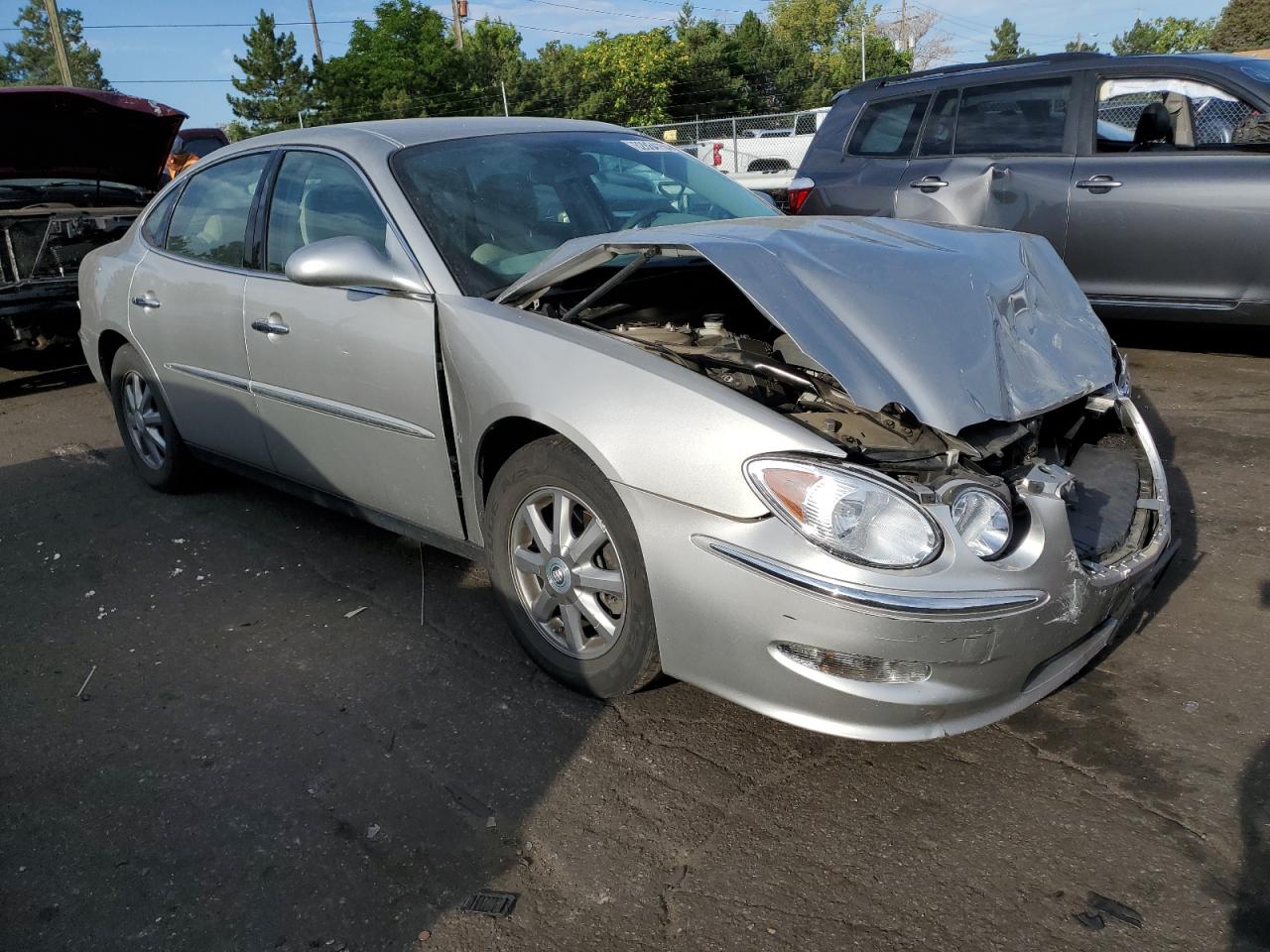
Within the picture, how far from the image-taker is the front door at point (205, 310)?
4.08 m

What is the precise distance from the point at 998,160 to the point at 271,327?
4.72 m

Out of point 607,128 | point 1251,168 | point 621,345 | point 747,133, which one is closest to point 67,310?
point 607,128

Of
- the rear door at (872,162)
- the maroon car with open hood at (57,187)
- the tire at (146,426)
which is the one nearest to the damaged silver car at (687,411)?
the tire at (146,426)

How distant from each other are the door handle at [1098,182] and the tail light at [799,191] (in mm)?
1916

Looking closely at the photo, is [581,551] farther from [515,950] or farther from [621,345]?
[515,950]

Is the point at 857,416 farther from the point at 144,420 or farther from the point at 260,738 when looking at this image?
the point at 144,420

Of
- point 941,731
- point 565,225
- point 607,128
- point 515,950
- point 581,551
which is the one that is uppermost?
point 607,128

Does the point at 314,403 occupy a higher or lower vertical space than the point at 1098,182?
lower

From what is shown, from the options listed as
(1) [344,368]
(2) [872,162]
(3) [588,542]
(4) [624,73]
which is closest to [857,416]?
(3) [588,542]

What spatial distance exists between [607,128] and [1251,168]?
3613mm

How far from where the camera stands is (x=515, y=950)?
6.95 ft

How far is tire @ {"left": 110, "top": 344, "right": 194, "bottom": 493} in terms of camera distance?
4.80 m

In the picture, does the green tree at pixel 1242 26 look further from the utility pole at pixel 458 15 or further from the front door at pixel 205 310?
the front door at pixel 205 310

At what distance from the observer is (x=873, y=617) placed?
2.24 meters
